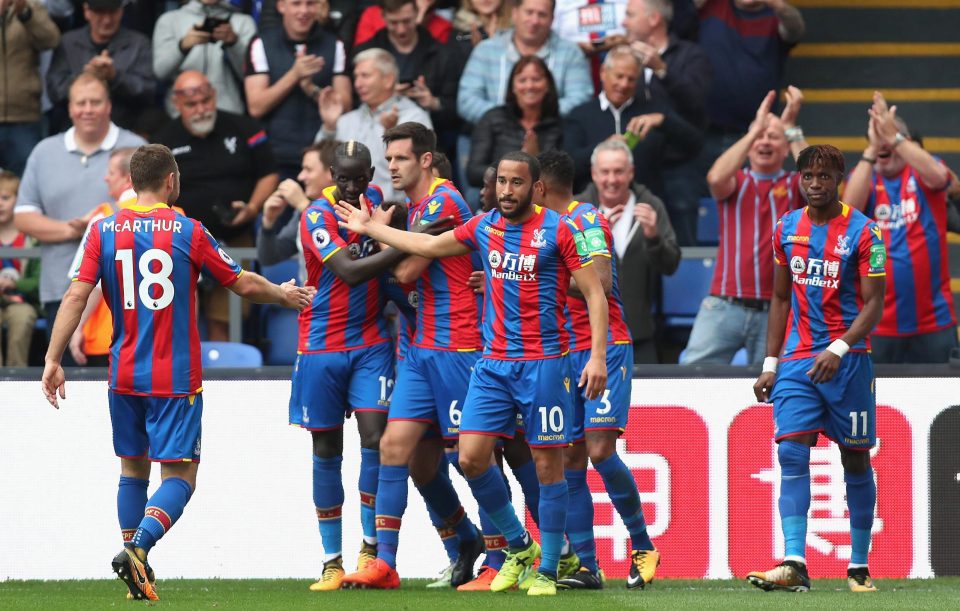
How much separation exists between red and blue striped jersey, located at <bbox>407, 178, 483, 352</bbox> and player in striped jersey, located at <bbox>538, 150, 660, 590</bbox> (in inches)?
20.4

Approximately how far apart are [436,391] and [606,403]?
3.00 ft

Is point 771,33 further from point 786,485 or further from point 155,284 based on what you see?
point 155,284

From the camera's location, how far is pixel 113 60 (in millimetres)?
12594

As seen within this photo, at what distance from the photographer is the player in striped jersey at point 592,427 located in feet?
Answer: 28.2

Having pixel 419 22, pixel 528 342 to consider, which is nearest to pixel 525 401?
pixel 528 342

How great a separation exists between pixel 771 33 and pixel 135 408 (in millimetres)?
7043

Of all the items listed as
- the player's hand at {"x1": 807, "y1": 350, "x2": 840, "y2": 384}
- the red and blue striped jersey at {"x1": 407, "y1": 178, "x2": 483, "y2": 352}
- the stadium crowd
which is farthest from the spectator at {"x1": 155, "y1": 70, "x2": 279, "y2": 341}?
the player's hand at {"x1": 807, "y1": 350, "x2": 840, "y2": 384}

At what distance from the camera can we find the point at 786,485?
8.34 meters

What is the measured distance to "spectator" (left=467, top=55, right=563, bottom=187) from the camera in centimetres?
1166

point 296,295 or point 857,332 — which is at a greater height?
point 296,295

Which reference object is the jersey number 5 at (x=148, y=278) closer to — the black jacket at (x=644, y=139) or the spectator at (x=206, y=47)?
the black jacket at (x=644, y=139)

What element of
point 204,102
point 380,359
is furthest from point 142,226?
point 204,102

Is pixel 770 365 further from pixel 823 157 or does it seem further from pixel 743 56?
pixel 743 56

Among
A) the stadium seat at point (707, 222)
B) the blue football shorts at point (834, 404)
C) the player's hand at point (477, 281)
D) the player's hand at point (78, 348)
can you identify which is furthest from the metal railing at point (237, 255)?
the player's hand at point (477, 281)
